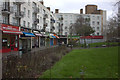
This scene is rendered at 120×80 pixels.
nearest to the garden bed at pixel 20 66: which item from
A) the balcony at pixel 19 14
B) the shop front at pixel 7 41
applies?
the shop front at pixel 7 41

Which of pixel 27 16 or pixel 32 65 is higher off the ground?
pixel 27 16

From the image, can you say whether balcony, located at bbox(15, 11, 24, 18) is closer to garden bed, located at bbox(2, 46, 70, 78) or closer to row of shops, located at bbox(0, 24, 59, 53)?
row of shops, located at bbox(0, 24, 59, 53)

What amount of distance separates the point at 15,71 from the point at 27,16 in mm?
13217

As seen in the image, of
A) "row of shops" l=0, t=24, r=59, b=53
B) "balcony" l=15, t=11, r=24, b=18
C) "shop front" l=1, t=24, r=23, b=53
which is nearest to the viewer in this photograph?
"shop front" l=1, t=24, r=23, b=53

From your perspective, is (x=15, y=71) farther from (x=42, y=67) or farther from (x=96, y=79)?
(x=96, y=79)

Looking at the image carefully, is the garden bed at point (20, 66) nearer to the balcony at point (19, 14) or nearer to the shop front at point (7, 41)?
the shop front at point (7, 41)

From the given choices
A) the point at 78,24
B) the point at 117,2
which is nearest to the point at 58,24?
the point at 117,2

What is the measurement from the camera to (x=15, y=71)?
12.6ft

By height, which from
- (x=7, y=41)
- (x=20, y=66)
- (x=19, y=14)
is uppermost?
(x=19, y=14)

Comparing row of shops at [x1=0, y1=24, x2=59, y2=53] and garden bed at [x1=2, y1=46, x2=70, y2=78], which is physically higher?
row of shops at [x1=0, y1=24, x2=59, y2=53]

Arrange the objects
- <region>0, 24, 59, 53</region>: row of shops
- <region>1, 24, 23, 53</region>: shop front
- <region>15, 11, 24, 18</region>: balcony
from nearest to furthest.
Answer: <region>1, 24, 23, 53</region>: shop front
<region>0, 24, 59, 53</region>: row of shops
<region>15, 11, 24, 18</region>: balcony

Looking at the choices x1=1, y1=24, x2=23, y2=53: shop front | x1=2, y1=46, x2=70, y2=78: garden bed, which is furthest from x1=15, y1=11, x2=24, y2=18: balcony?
x1=2, y1=46, x2=70, y2=78: garden bed

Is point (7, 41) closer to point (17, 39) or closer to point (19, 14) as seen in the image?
point (17, 39)

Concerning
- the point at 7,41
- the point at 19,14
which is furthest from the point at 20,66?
the point at 19,14
